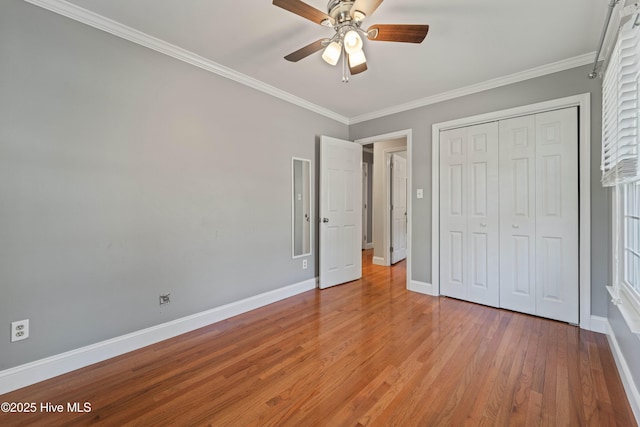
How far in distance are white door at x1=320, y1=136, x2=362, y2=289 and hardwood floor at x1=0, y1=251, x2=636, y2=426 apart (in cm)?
115

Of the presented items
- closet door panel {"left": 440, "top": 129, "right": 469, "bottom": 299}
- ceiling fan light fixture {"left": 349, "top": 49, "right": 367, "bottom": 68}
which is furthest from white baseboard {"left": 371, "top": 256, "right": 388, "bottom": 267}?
ceiling fan light fixture {"left": 349, "top": 49, "right": 367, "bottom": 68}

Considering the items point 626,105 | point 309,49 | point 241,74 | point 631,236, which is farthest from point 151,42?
point 631,236

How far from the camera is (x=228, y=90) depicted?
110 inches

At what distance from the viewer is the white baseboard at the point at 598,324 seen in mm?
2395

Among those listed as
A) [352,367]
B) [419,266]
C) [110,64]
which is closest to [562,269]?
[419,266]

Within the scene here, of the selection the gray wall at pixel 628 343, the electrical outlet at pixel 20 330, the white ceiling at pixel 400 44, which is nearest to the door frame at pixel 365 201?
the white ceiling at pixel 400 44

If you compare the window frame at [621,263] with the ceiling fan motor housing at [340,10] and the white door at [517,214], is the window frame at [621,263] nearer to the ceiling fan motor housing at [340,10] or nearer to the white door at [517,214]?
the white door at [517,214]

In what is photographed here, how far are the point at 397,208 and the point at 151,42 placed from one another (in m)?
4.44

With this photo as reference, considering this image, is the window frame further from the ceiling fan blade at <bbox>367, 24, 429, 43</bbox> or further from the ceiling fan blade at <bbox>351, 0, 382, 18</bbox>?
the ceiling fan blade at <bbox>351, 0, 382, 18</bbox>

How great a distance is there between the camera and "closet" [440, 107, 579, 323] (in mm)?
2607

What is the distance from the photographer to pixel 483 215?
3.10 metres

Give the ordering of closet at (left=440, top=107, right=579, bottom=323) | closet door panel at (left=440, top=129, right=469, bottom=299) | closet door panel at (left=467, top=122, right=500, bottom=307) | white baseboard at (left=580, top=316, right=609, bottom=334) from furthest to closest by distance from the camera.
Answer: closet door panel at (left=440, top=129, right=469, bottom=299) → closet door panel at (left=467, top=122, right=500, bottom=307) → closet at (left=440, top=107, right=579, bottom=323) → white baseboard at (left=580, top=316, right=609, bottom=334)

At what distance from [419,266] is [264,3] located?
3249 millimetres

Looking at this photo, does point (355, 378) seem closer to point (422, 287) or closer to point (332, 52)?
point (422, 287)
